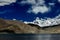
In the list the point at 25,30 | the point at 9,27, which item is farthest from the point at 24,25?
the point at 9,27

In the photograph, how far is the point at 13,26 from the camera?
495 ft

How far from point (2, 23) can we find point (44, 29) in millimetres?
42056

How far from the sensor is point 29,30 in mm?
165625

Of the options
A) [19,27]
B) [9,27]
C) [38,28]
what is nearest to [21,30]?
[19,27]

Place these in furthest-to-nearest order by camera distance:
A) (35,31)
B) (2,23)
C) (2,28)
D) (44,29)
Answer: (44,29), (35,31), (2,23), (2,28)

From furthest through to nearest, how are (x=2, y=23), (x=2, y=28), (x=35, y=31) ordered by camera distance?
1. (x=35, y=31)
2. (x=2, y=23)
3. (x=2, y=28)

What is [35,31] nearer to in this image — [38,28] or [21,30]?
[38,28]

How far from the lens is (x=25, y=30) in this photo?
15738cm

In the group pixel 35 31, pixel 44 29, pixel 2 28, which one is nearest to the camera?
pixel 2 28

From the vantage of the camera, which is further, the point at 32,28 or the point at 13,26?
the point at 32,28

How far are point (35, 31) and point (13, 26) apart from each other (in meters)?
26.8

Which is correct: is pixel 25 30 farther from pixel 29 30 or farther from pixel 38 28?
pixel 38 28

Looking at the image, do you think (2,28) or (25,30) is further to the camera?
(25,30)

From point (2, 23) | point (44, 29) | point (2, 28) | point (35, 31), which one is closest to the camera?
point (2, 28)
